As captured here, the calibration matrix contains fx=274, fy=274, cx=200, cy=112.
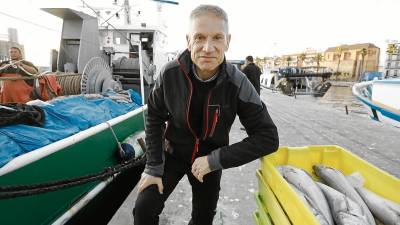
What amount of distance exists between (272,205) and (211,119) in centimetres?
65

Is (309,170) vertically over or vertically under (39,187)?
over

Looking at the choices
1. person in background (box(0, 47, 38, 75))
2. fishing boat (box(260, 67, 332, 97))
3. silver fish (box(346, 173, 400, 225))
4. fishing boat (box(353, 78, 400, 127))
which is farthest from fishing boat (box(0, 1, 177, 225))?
fishing boat (box(260, 67, 332, 97))

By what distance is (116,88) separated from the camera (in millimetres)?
5977

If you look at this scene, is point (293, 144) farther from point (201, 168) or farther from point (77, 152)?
point (201, 168)

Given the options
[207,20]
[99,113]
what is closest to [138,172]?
[99,113]

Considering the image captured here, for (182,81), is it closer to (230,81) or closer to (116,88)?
(230,81)

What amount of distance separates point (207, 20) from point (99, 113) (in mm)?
2993

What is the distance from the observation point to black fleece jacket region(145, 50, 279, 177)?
5.55ft

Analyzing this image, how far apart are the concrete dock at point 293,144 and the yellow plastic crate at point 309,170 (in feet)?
2.69

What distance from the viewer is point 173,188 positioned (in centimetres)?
196

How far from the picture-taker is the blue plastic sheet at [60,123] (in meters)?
2.48

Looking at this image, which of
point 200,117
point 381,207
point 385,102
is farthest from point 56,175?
point 385,102

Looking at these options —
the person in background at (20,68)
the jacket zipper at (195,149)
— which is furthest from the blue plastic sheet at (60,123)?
the jacket zipper at (195,149)

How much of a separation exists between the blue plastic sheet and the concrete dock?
42.1 inches
